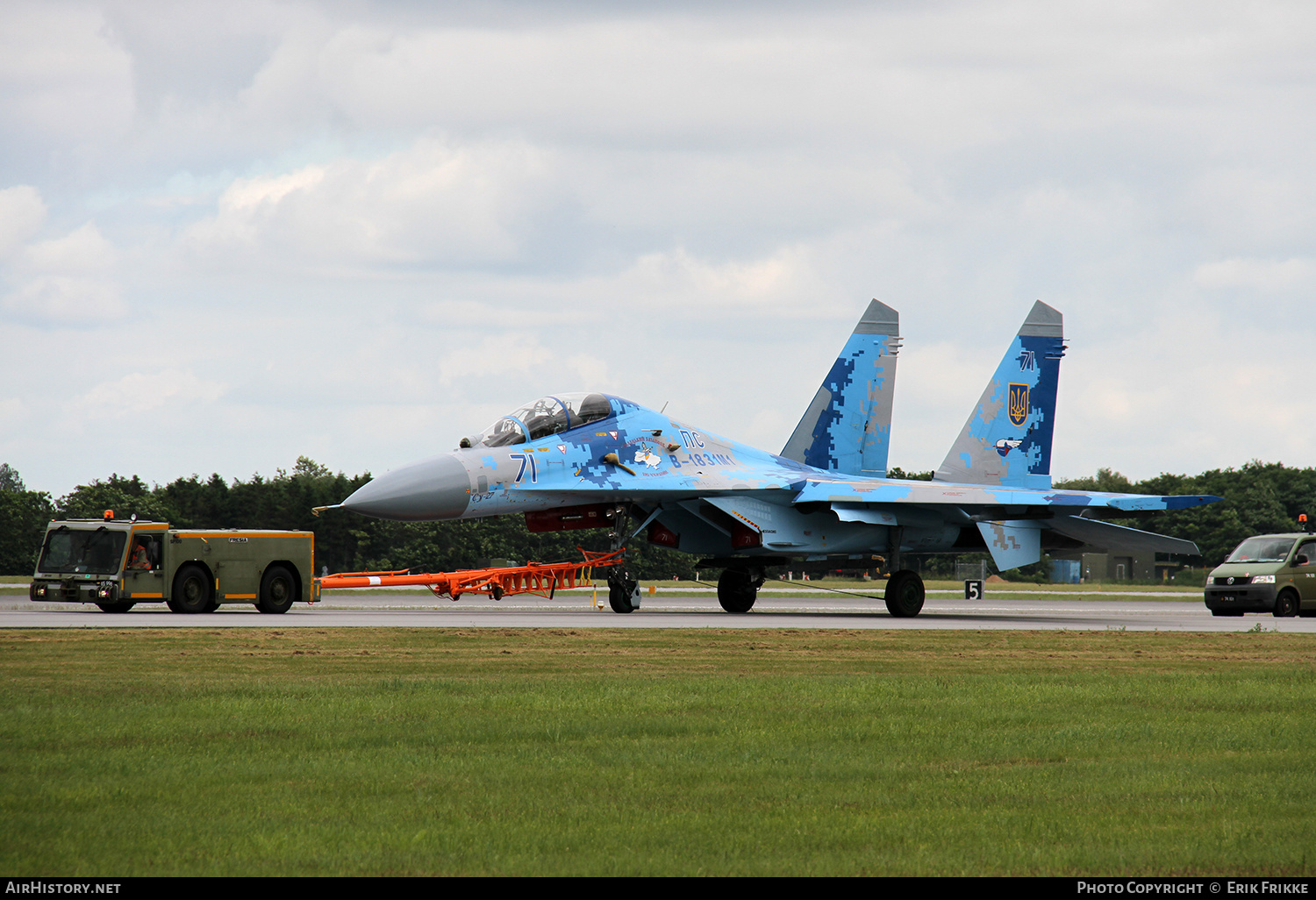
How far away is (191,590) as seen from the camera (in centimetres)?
2253

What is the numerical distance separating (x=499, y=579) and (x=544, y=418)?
5.06 meters

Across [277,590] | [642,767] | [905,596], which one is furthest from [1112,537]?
[642,767]

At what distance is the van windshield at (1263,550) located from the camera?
90.5ft

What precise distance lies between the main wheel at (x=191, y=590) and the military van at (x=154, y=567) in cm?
2

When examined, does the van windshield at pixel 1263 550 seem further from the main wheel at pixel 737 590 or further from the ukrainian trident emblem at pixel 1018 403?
the main wheel at pixel 737 590

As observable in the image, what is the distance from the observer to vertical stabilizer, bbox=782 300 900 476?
29.1 meters

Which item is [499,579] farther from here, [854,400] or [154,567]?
[854,400]

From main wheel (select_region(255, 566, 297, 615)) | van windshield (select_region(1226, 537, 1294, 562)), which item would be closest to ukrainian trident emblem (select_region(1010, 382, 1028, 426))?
van windshield (select_region(1226, 537, 1294, 562))

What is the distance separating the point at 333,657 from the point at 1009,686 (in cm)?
709

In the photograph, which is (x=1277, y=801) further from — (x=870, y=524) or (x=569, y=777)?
(x=870, y=524)

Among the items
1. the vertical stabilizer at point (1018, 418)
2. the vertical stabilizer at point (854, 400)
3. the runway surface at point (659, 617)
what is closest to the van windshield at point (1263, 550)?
the runway surface at point (659, 617)

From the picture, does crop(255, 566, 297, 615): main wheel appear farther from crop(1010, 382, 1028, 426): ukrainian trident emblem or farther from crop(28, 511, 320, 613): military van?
crop(1010, 382, 1028, 426): ukrainian trident emblem

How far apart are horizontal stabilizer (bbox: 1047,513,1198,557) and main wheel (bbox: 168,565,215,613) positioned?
53.2 ft

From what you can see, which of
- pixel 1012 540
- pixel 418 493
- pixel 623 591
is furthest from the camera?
pixel 1012 540
